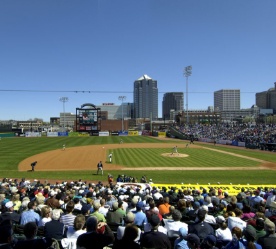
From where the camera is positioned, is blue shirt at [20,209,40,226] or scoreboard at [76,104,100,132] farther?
scoreboard at [76,104,100,132]

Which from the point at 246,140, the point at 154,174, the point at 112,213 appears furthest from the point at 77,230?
the point at 246,140

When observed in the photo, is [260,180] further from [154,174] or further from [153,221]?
[153,221]

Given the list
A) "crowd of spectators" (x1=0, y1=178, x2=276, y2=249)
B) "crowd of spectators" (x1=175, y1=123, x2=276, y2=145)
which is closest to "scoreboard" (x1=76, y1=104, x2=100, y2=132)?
"crowd of spectators" (x1=175, y1=123, x2=276, y2=145)

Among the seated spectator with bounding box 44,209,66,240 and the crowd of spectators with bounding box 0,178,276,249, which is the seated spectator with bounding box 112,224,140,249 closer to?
the crowd of spectators with bounding box 0,178,276,249

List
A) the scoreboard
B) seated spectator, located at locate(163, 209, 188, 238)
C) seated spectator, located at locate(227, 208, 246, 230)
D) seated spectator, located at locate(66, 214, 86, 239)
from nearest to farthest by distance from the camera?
seated spectator, located at locate(66, 214, 86, 239), seated spectator, located at locate(163, 209, 188, 238), seated spectator, located at locate(227, 208, 246, 230), the scoreboard

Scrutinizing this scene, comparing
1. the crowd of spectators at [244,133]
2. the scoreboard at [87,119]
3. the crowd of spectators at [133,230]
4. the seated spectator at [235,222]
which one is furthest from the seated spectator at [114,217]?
the scoreboard at [87,119]

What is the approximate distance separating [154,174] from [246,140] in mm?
44904

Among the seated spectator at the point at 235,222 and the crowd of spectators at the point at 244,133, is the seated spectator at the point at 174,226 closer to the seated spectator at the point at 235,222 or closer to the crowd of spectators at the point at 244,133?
the seated spectator at the point at 235,222

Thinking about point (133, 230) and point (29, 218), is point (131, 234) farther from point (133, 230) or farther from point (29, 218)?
point (29, 218)

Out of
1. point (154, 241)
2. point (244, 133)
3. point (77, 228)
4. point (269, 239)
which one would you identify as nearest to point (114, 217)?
point (77, 228)

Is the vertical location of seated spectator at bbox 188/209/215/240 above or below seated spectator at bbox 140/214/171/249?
below

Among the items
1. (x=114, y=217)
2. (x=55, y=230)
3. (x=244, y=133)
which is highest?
(x=55, y=230)

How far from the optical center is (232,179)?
26.5 m

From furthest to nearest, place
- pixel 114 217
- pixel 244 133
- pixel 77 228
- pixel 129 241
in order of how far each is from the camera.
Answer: pixel 244 133 → pixel 114 217 → pixel 77 228 → pixel 129 241
